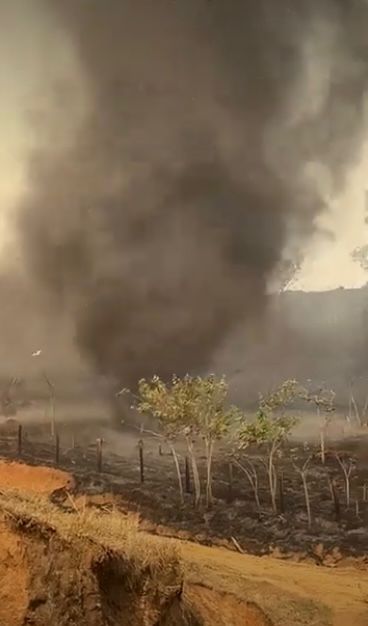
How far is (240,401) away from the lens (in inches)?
354

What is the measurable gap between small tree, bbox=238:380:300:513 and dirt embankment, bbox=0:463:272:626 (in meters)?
3.39

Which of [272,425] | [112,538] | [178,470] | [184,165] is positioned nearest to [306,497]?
[272,425]

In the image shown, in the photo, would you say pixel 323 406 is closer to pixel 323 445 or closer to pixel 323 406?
pixel 323 406

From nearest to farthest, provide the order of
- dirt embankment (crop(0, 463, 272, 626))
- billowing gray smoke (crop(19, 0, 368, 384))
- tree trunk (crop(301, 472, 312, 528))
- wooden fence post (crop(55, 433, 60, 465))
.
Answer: dirt embankment (crop(0, 463, 272, 626)) → tree trunk (crop(301, 472, 312, 528)) → wooden fence post (crop(55, 433, 60, 465)) → billowing gray smoke (crop(19, 0, 368, 384))

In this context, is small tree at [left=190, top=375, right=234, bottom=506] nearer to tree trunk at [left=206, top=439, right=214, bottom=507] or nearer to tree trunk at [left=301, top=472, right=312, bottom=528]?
tree trunk at [left=206, top=439, right=214, bottom=507]

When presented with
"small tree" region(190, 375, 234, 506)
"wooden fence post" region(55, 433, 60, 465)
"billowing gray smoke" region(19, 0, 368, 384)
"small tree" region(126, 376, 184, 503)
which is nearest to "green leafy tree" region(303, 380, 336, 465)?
"small tree" region(190, 375, 234, 506)

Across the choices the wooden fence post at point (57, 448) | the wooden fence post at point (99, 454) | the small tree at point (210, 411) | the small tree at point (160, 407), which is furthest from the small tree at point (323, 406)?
the wooden fence post at point (57, 448)

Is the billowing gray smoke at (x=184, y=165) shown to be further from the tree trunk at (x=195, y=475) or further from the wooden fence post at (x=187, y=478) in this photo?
the wooden fence post at (x=187, y=478)

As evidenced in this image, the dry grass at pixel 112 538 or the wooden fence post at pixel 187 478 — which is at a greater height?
the wooden fence post at pixel 187 478

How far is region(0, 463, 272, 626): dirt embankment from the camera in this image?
13.9ft

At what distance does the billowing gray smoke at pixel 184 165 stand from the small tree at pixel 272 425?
1030 millimetres

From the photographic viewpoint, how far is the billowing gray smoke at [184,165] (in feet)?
30.3

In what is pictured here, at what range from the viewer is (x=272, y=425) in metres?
8.77

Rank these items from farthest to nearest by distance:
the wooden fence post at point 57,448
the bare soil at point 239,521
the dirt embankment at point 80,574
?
1. the wooden fence post at point 57,448
2. the bare soil at point 239,521
3. the dirt embankment at point 80,574
